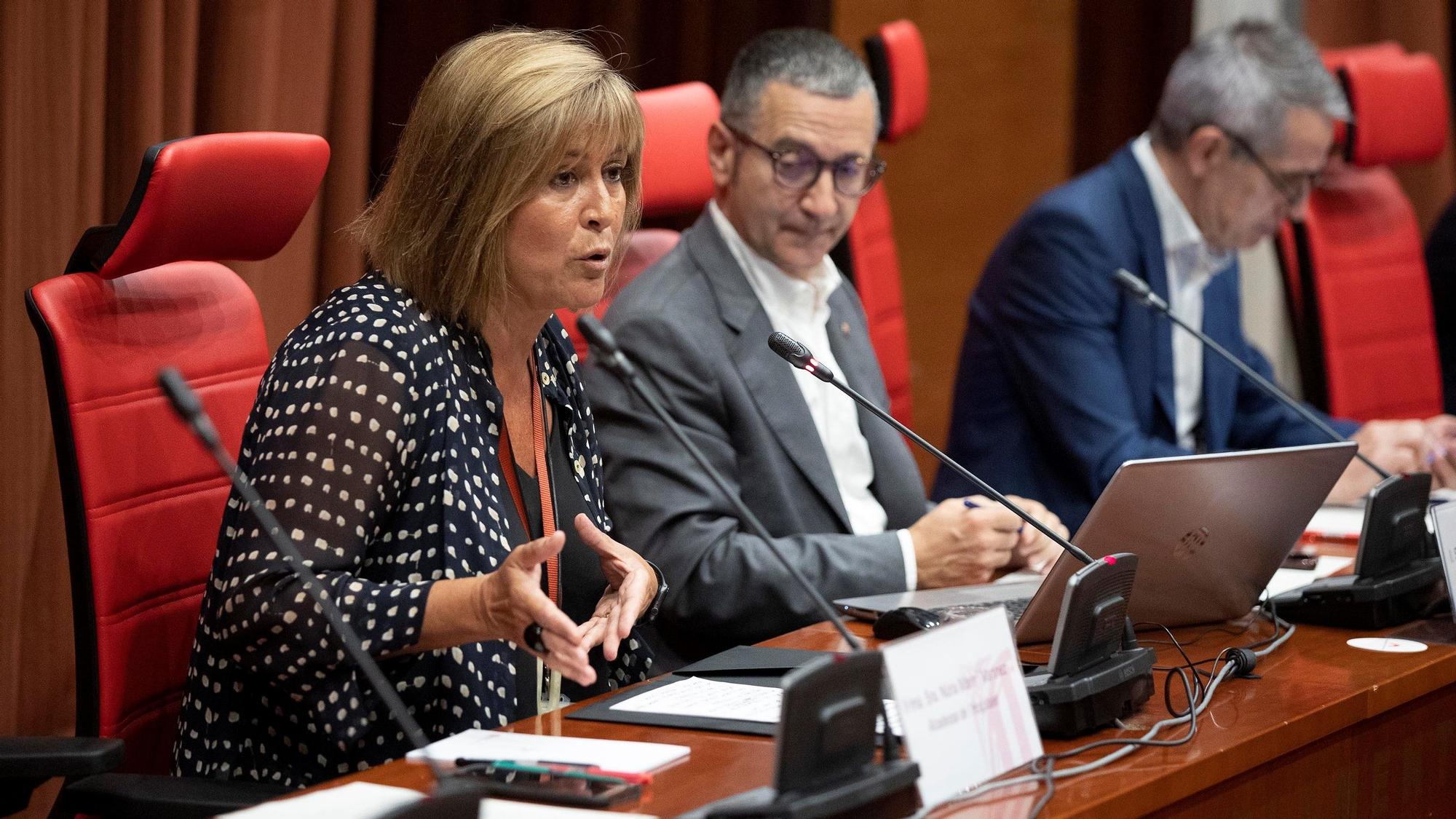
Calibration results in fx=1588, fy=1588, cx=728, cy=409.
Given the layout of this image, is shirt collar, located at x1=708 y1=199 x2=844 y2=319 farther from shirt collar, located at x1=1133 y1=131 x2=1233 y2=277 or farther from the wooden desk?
shirt collar, located at x1=1133 y1=131 x2=1233 y2=277

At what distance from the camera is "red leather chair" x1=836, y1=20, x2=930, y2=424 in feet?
10.0

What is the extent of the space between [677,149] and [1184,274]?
3.55 ft

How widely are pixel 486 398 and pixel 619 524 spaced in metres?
0.42

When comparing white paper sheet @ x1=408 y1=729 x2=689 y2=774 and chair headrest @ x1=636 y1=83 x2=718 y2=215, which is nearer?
white paper sheet @ x1=408 y1=729 x2=689 y2=774

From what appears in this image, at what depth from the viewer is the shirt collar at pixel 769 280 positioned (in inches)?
91.3

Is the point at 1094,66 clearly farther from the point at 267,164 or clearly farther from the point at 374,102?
the point at 267,164

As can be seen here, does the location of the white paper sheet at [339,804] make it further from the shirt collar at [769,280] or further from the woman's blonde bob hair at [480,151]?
the shirt collar at [769,280]

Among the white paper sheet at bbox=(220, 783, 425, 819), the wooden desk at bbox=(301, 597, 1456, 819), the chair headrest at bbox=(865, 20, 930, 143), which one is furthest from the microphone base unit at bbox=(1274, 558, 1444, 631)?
the chair headrest at bbox=(865, 20, 930, 143)

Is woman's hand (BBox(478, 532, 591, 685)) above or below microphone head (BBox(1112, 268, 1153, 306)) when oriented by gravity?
below

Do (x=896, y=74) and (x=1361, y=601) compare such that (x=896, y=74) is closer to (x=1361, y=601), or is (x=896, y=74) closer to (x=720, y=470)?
(x=720, y=470)

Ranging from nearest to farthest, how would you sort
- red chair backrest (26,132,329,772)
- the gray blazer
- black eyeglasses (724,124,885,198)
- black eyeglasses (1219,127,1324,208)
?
red chair backrest (26,132,329,772), the gray blazer, black eyeglasses (724,124,885,198), black eyeglasses (1219,127,1324,208)

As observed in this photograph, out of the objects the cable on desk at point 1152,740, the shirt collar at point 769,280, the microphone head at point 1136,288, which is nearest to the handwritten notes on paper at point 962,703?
the cable on desk at point 1152,740

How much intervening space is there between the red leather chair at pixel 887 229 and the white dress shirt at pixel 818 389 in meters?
0.60

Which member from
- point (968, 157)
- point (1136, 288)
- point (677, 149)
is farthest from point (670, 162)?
point (968, 157)
